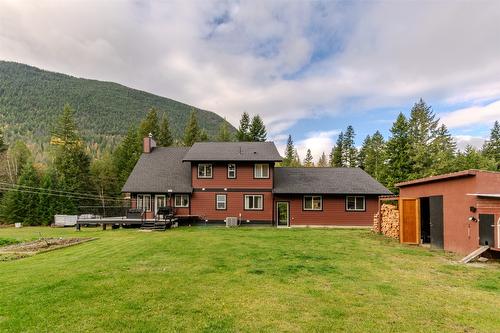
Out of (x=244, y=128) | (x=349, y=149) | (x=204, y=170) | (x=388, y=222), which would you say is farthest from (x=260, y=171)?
(x=349, y=149)

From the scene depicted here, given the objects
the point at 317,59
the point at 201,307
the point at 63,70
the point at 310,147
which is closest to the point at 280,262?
the point at 201,307

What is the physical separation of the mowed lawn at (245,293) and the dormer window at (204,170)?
1340 cm

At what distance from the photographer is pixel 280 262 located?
31.1 feet

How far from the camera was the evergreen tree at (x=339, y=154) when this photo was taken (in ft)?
184

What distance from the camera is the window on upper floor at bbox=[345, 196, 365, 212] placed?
23.6m

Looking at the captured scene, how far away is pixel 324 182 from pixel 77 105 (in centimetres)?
9101

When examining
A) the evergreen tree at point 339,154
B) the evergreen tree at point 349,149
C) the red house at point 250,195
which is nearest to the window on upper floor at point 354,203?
the red house at point 250,195

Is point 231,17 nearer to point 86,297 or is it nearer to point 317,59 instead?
point 317,59

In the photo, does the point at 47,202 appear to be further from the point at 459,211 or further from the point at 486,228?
the point at 486,228

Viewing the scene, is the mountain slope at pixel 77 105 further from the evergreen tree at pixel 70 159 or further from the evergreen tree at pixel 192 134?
Answer: the evergreen tree at pixel 70 159

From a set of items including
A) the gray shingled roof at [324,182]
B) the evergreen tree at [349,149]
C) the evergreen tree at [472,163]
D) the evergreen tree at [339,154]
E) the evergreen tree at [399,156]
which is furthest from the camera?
the evergreen tree at [339,154]

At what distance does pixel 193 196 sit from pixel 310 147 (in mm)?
54790

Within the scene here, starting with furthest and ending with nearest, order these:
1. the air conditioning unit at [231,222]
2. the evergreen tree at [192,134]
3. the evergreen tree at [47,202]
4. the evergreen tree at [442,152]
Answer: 1. the evergreen tree at [192,134]
2. the evergreen tree at [442,152]
3. the evergreen tree at [47,202]
4. the air conditioning unit at [231,222]

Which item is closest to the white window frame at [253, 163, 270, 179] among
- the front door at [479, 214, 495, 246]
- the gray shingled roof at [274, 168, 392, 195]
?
the gray shingled roof at [274, 168, 392, 195]
